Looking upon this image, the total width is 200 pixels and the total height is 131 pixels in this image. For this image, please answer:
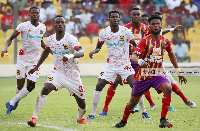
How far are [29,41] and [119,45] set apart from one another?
2198 mm

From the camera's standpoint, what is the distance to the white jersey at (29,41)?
32.9ft

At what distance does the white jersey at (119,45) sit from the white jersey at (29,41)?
1.74 m

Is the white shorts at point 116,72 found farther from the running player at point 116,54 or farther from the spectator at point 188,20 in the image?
the spectator at point 188,20

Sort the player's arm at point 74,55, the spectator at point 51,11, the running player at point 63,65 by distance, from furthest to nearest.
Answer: the spectator at point 51,11, the running player at point 63,65, the player's arm at point 74,55

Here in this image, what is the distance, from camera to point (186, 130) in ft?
23.1

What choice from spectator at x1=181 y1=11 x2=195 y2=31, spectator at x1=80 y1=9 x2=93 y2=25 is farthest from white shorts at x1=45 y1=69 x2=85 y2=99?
spectator at x1=181 y1=11 x2=195 y2=31

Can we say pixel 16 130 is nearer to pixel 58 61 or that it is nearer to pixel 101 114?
pixel 58 61

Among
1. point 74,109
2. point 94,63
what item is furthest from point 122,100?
point 94,63

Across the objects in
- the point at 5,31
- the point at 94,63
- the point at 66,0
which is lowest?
the point at 94,63

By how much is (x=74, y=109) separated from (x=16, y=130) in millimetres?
3079

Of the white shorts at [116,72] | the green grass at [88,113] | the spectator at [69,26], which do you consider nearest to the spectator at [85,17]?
the spectator at [69,26]

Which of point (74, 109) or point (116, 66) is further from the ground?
point (116, 66)

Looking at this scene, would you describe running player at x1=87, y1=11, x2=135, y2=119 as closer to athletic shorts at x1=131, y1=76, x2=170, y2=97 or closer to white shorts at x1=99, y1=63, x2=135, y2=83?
white shorts at x1=99, y1=63, x2=135, y2=83

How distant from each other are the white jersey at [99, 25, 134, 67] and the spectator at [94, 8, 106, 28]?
35.8 ft
